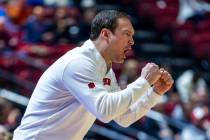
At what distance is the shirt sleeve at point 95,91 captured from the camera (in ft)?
12.6

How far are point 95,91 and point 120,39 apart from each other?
35 cm

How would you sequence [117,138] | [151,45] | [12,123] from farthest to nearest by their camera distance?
[151,45], [117,138], [12,123]

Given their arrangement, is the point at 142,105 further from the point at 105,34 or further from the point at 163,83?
the point at 105,34

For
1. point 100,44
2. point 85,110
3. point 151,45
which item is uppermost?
point 100,44

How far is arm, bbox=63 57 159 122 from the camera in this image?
12.6 ft

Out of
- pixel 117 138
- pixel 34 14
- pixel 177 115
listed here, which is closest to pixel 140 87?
pixel 117 138

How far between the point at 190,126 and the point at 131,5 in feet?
13.6

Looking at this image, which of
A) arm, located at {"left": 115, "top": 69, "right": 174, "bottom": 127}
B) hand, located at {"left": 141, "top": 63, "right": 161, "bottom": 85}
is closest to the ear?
hand, located at {"left": 141, "top": 63, "right": 161, "bottom": 85}

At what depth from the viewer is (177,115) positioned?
30.2 feet

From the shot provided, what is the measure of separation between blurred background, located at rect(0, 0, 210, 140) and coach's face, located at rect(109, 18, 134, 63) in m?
3.44

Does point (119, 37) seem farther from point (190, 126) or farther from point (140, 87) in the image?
point (190, 126)

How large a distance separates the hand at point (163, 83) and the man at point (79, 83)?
0.03 m

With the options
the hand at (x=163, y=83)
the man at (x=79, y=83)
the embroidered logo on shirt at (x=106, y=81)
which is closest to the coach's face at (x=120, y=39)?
the man at (x=79, y=83)

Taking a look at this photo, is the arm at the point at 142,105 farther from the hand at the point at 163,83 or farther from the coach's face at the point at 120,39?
the coach's face at the point at 120,39
